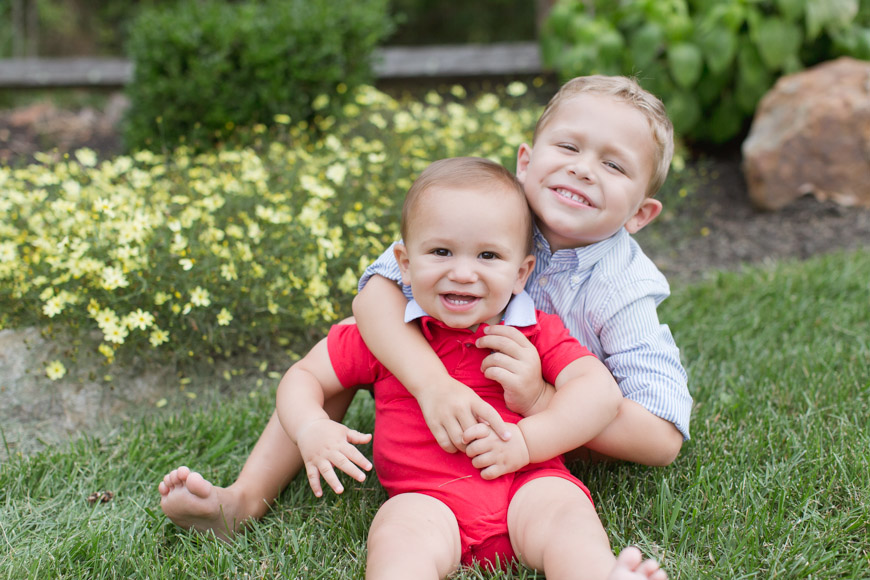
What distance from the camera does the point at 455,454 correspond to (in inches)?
63.6

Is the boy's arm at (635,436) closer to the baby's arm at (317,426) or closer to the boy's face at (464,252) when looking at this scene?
the boy's face at (464,252)

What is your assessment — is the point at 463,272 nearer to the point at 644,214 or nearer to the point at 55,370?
the point at 644,214

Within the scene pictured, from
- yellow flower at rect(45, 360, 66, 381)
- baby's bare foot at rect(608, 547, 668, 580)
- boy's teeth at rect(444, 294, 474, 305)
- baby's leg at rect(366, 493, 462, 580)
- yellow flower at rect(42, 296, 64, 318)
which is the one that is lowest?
yellow flower at rect(45, 360, 66, 381)

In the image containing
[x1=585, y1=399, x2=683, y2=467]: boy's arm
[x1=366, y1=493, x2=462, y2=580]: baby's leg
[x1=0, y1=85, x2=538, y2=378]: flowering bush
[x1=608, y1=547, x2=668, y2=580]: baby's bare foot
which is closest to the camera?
[x1=608, y1=547, x2=668, y2=580]: baby's bare foot

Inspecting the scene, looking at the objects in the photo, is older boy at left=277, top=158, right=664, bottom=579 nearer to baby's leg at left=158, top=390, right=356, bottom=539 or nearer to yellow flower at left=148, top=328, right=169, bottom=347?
baby's leg at left=158, top=390, right=356, bottom=539

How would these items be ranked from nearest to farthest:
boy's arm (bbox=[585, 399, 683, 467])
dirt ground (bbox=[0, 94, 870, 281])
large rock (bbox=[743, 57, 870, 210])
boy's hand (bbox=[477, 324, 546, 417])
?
boy's hand (bbox=[477, 324, 546, 417])
boy's arm (bbox=[585, 399, 683, 467])
dirt ground (bbox=[0, 94, 870, 281])
large rock (bbox=[743, 57, 870, 210])

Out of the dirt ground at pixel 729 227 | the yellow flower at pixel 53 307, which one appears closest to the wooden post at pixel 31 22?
the dirt ground at pixel 729 227

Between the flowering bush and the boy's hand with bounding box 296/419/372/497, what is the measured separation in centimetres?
82

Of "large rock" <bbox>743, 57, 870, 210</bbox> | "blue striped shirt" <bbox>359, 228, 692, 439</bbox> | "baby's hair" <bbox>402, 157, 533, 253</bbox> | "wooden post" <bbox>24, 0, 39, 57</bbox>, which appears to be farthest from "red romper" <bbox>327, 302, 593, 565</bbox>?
"wooden post" <bbox>24, 0, 39, 57</bbox>

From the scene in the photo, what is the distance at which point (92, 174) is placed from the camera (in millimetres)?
3115

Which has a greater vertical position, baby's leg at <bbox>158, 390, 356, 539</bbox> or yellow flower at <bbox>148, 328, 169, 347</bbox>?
baby's leg at <bbox>158, 390, 356, 539</bbox>

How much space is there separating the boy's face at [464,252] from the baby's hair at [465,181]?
12 millimetres

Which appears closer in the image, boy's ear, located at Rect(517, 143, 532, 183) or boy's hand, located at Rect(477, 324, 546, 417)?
boy's hand, located at Rect(477, 324, 546, 417)

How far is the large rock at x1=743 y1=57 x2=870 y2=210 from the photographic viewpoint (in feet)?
13.7
